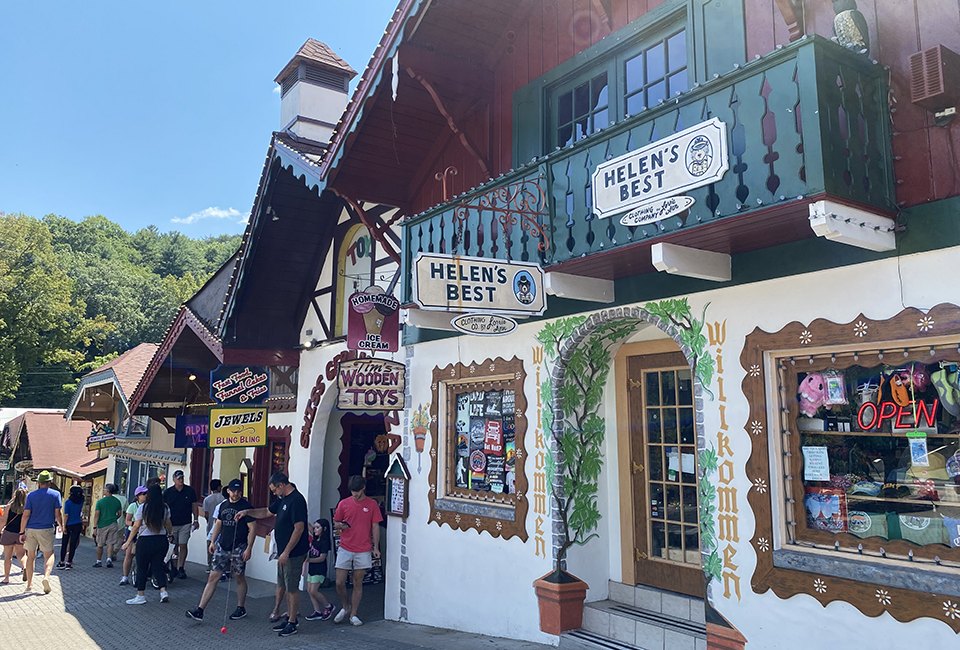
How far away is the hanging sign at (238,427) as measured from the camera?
11148 mm

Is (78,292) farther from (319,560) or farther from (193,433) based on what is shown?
(319,560)

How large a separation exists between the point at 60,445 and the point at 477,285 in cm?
2423

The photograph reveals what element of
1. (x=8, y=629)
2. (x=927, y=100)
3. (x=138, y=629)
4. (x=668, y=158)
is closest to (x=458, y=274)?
(x=668, y=158)

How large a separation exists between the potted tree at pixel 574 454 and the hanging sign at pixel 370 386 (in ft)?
8.99

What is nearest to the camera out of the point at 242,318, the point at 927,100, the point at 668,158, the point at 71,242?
the point at 927,100

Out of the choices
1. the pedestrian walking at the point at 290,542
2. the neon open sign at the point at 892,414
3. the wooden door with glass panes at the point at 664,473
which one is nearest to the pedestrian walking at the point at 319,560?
the pedestrian walking at the point at 290,542

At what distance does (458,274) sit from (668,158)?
208cm

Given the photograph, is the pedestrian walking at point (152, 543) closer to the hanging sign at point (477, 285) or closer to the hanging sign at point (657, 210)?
the hanging sign at point (477, 285)

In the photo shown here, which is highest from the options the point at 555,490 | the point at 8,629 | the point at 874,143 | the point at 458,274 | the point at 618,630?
the point at 874,143

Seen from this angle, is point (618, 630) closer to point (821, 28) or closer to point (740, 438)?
point (740, 438)

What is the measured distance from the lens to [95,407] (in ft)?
73.9

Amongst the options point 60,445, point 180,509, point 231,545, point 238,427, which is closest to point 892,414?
point 231,545

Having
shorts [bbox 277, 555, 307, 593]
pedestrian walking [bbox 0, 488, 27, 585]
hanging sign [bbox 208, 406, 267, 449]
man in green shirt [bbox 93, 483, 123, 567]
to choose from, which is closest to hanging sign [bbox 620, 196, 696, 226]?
shorts [bbox 277, 555, 307, 593]

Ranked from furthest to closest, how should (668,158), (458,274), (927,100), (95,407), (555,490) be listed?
(95,407) → (555,490) → (458,274) → (668,158) → (927,100)
